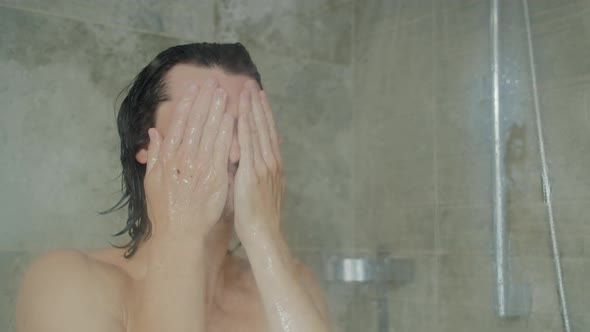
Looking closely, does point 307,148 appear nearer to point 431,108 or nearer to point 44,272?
point 431,108

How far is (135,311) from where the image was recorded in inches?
39.7

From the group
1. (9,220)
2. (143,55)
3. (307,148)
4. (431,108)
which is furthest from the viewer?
(307,148)

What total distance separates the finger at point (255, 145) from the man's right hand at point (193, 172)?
0.03m

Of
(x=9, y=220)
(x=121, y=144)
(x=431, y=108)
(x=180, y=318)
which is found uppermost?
(x=431, y=108)

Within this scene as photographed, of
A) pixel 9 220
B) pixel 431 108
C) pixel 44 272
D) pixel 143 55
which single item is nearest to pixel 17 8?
pixel 143 55

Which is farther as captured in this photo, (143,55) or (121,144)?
(143,55)

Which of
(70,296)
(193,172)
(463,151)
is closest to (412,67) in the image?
(463,151)

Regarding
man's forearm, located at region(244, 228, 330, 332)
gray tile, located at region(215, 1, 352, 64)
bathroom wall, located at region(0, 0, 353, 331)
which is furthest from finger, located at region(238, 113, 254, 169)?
gray tile, located at region(215, 1, 352, 64)

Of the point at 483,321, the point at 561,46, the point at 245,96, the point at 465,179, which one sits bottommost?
the point at 483,321

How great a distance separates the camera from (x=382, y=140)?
62.0 inches

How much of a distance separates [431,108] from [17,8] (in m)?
0.85

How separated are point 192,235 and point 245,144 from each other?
0.52ft

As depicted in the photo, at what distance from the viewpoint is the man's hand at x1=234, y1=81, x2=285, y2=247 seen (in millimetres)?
1036

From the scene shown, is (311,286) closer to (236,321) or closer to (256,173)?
(236,321)
